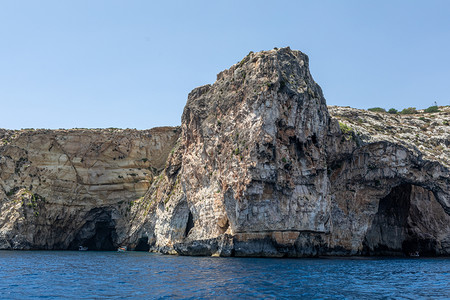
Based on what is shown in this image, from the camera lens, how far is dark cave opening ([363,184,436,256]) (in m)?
56.7

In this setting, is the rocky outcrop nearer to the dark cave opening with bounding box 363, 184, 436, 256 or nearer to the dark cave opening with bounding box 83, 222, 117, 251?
the dark cave opening with bounding box 83, 222, 117, 251

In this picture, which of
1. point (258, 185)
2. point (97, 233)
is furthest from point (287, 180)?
point (97, 233)

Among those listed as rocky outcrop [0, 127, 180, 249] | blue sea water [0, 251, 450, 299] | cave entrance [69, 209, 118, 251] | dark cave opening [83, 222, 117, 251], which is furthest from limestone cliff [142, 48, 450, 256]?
dark cave opening [83, 222, 117, 251]

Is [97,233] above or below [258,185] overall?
below

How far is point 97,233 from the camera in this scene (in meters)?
76.8

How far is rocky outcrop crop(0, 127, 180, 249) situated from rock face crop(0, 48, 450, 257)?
216 mm

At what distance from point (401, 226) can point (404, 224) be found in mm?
940

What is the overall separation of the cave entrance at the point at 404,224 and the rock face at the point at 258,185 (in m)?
0.14

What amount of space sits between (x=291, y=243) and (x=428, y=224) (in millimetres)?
26346

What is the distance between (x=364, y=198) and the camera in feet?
170

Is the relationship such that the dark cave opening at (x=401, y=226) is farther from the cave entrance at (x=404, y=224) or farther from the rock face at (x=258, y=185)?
the rock face at (x=258, y=185)

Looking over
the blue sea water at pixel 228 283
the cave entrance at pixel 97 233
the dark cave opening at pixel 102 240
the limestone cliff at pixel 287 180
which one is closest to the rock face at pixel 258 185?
the limestone cliff at pixel 287 180

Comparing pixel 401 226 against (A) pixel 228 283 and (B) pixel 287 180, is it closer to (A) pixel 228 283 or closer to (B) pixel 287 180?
(B) pixel 287 180

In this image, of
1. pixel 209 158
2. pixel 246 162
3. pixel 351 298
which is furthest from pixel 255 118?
pixel 351 298
